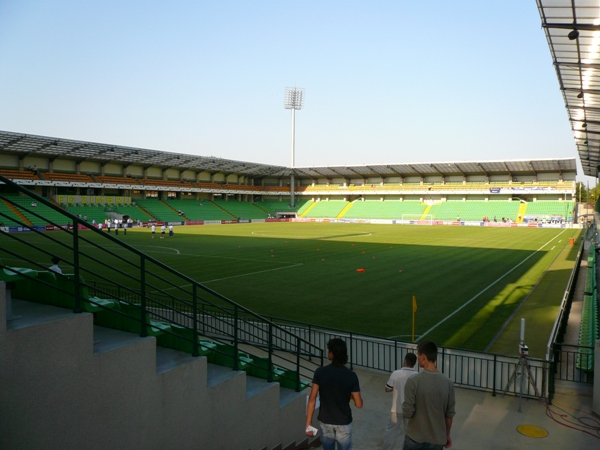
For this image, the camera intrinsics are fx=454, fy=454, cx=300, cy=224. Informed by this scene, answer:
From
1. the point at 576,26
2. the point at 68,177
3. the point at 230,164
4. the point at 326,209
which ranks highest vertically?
the point at 230,164

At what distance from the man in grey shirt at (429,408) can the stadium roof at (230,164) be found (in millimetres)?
59693

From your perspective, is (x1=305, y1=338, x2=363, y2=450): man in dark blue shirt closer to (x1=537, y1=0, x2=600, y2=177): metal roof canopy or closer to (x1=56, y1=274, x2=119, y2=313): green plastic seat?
(x1=56, y1=274, x2=119, y2=313): green plastic seat

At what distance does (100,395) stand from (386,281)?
2061cm

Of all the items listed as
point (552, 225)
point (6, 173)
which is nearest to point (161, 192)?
point (6, 173)

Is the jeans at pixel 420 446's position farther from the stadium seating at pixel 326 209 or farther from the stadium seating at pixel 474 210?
the stadium seating at pixel 326 209

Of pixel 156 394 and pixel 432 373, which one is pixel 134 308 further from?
pixel 432 373

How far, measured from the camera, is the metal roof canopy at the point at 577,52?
1295 centimetres

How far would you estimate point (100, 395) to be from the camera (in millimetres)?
4090

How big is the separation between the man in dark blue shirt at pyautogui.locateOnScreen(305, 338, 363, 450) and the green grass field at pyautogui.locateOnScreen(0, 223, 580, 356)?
10101 millimetres

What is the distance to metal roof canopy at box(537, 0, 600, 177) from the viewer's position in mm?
12953

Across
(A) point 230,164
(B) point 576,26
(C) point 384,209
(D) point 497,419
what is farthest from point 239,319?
(C) point 384,209

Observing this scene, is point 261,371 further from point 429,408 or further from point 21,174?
point 21,174

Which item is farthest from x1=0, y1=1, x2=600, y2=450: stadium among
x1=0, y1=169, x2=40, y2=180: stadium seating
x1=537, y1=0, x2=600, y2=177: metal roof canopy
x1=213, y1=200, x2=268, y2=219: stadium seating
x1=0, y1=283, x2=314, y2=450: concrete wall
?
x1=213, y1=200, x2=268, y2=219: stadium seating

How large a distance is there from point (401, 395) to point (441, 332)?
31.2 ft
